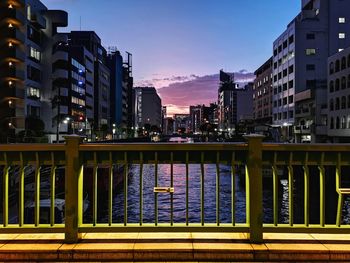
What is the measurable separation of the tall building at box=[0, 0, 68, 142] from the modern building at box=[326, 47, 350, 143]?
164ft

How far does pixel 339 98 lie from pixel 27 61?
5301 centimetres

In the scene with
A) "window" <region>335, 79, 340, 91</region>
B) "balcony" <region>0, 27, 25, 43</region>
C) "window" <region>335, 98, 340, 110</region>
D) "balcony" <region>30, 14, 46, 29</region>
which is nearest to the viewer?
"balcony" <region>0, 27, 25, 43</region>

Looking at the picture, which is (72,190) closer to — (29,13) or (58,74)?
(29,13)

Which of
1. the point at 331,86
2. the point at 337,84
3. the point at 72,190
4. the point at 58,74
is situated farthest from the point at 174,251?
the point at 58,74

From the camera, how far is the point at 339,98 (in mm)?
68312

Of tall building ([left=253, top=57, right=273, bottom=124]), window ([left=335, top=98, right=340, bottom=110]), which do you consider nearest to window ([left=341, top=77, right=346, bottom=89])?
window ([left=335, top=98, right=340, bottom=110])

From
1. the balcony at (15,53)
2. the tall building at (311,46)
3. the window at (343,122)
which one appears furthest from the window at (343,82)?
the balcony at (15,53)

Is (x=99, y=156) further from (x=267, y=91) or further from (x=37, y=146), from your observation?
(x=267, y=91)

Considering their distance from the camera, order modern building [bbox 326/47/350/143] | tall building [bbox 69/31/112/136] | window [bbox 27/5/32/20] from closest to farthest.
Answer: modern building [bbox 326/47/350/143] → window [bbox 27/5/32/20] → tall building [bbox 69/31/112/136]

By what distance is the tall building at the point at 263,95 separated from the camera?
13000cm

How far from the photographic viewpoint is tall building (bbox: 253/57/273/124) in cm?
13000

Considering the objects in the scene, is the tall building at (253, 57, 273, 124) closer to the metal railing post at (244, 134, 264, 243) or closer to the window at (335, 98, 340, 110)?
the window at (335, 98, 340, 110)

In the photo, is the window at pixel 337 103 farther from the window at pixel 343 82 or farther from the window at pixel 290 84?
the window at pixel 290 84

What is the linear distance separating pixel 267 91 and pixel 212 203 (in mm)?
96699
